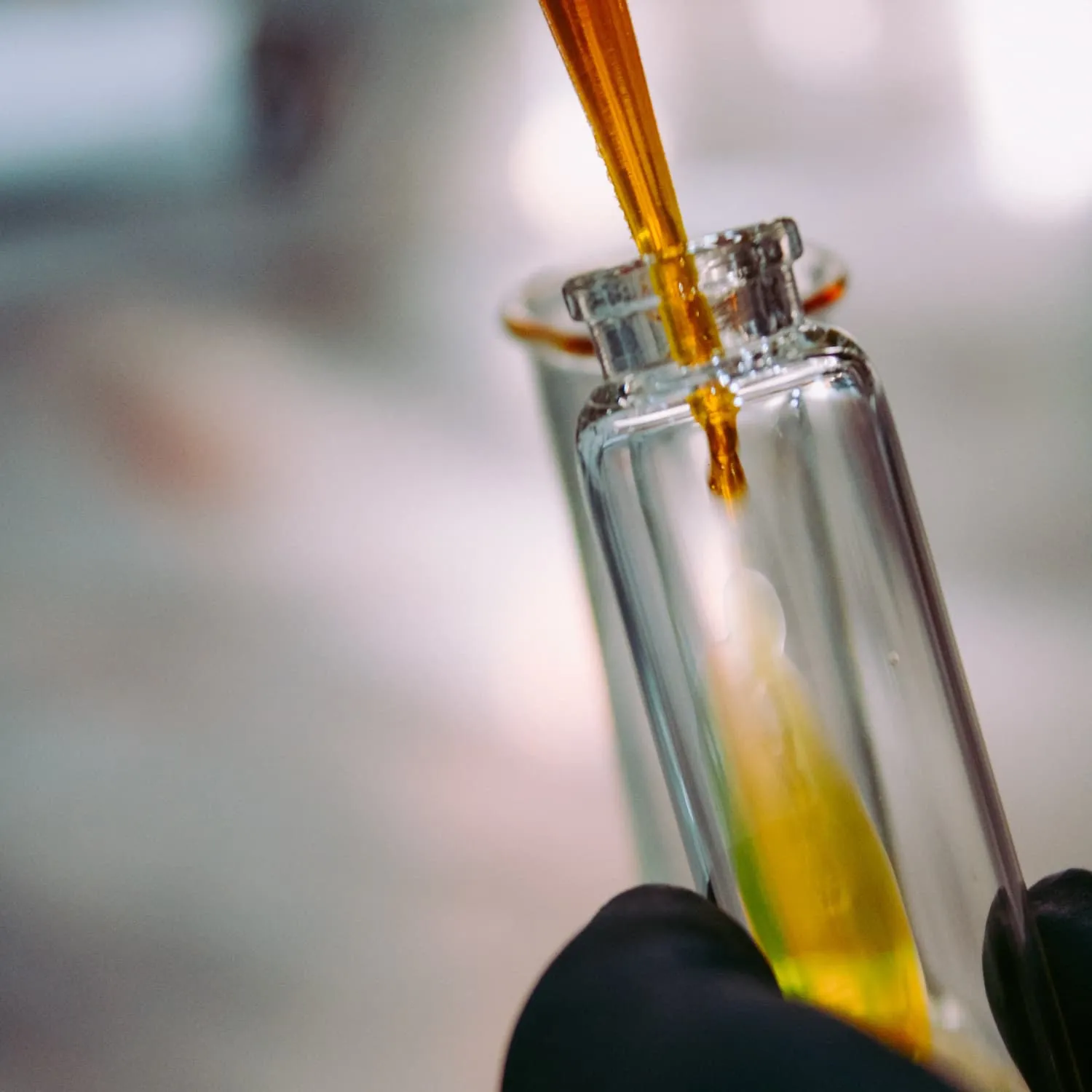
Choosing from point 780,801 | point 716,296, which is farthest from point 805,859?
point 716,296

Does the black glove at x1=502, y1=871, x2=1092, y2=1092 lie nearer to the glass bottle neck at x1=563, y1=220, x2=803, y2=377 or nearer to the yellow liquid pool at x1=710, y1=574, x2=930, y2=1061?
the yellow liquid pool at x1=710, y1=574, x2=930, y2=1061

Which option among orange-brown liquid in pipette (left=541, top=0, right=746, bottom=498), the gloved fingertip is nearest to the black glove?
the gloved fingertip

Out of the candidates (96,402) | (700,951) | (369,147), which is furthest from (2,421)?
(700,951)

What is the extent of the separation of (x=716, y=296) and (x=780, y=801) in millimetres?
110

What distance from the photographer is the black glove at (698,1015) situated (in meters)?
0.19

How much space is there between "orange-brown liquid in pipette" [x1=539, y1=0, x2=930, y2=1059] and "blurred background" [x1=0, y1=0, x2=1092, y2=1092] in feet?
0.24

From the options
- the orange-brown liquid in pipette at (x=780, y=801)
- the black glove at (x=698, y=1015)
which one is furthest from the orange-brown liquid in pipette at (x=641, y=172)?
the black glove at (x=698, y=1015)

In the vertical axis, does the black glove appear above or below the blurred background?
below

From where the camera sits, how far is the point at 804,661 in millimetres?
245

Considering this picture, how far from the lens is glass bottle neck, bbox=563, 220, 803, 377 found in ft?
0.75

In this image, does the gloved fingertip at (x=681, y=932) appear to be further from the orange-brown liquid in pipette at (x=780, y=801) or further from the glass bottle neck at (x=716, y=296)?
the glass bottle neck at (x=716, y=296)

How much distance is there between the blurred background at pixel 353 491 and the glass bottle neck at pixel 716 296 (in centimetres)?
7

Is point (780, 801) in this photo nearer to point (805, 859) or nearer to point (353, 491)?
point (805, 859)

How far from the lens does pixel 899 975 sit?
0.23 metres
